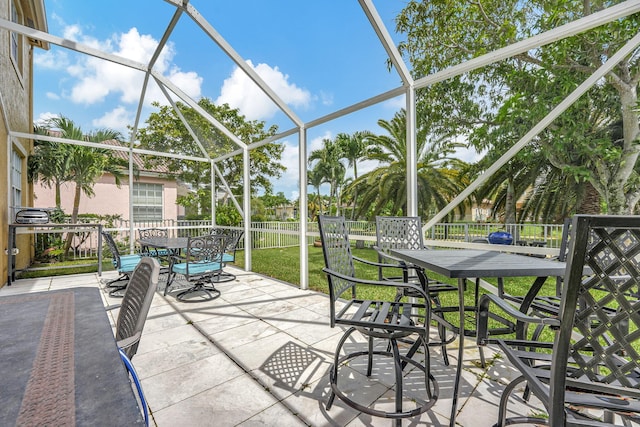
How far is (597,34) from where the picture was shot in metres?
2.81

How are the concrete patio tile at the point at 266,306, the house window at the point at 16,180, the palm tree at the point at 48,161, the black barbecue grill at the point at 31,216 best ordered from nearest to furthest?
the concrete patio tile at the point at 266,306 → the black barbecue grill at the point at 31,216 → the house window at the point at 16,180 → the palm tree at the point at 48,161

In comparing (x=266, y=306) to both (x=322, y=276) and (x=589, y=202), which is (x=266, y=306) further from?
(x=589, y=202)

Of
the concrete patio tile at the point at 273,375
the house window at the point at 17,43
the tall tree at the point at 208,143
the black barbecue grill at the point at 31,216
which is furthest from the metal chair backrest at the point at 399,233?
the house window at the point at 17,43

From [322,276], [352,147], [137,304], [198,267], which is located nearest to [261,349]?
[137,304]

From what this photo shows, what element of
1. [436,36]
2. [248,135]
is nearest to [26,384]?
[436,36]

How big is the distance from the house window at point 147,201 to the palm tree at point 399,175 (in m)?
7.59

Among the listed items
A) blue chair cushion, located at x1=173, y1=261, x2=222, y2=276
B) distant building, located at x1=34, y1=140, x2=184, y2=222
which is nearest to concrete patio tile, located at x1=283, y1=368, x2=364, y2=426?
blue chair cushion, located at x1=173, y1=261, x2=222, y2=276

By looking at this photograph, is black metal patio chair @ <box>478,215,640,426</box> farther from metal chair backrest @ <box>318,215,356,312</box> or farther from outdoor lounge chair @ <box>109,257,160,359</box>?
outdoor lounge chair @ <box>109,257,160,359</box>

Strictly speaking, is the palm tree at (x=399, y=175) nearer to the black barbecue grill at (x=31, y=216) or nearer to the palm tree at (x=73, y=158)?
the black barbecue grill at (x=31, y=216)

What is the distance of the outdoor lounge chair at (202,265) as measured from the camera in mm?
4039

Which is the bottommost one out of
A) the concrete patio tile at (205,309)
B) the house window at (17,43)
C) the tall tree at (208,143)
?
the concrete patio tile at (205,309)

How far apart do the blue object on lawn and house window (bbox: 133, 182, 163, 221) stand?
11405 mm

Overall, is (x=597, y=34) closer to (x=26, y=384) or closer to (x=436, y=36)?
(x=436, y=36)

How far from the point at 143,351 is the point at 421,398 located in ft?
7.64
